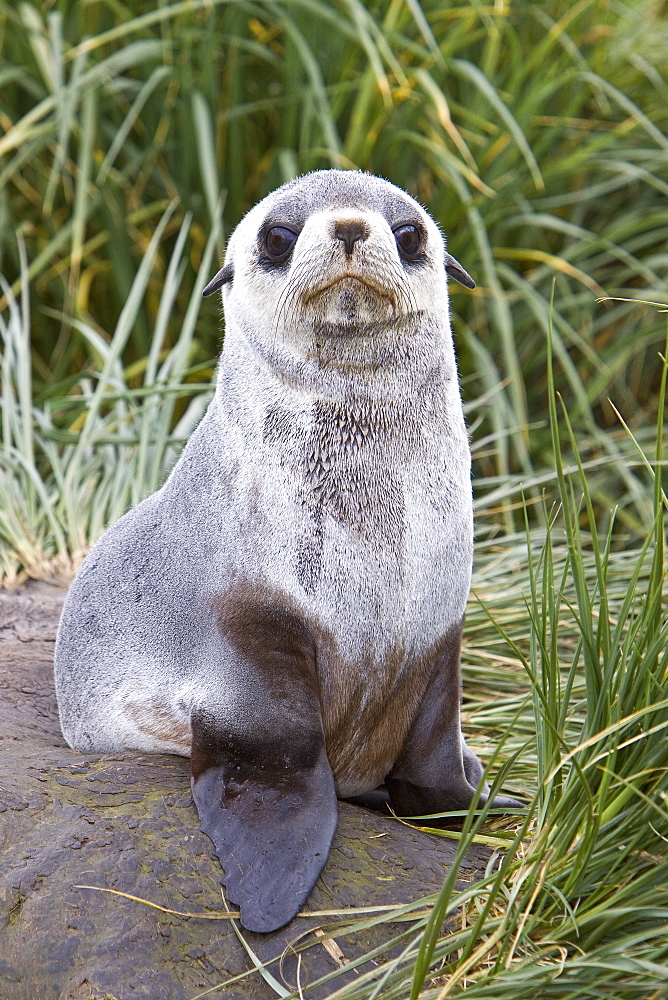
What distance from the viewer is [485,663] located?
4.08 metres

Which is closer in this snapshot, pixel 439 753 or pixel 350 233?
pixel 350 233

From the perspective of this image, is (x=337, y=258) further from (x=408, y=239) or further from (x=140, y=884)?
(x=140, y=884)

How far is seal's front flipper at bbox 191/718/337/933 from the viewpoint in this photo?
7.69 feet

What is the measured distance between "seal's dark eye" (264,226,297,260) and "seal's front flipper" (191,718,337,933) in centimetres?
113

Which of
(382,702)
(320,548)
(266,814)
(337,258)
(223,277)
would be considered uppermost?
(337,258)

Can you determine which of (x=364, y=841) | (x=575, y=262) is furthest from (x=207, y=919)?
(x=575, y=262)

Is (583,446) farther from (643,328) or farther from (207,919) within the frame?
(207,919)

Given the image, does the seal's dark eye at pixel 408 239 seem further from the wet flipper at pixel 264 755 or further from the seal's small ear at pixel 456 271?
the wet flipper at pixel 264 755

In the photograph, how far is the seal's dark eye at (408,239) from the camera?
262 centimetres

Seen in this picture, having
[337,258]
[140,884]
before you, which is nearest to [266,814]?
[140,884]

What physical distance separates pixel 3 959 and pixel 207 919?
45 cm

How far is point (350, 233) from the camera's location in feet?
7.94

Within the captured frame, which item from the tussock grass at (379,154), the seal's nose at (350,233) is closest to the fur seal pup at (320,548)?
the seal's nose at (350,233)

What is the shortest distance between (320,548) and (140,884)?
2.76ft
